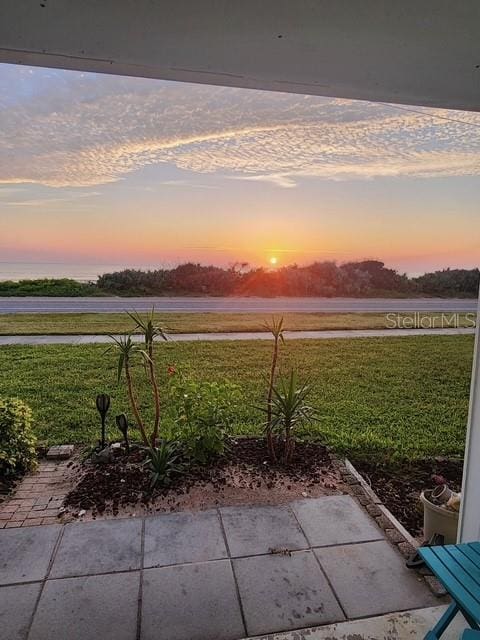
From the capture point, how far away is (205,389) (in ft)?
9.48

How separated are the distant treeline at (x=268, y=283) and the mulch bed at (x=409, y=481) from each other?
3528 millimetres

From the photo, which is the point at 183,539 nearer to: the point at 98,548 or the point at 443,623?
the point at 98,548

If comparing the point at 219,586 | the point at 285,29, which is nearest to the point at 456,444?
the point at 219,586

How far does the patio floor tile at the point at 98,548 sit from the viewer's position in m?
1.86

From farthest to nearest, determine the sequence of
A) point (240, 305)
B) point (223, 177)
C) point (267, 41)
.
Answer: point (240, 305)
point (223, 177)
point (267, 41)

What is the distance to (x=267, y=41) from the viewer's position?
50.5 inches

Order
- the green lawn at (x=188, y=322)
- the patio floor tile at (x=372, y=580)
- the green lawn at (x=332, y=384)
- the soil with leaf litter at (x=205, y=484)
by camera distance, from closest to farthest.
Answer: the patio floor tile at (x=372, y=580) < the soil with leaf litter at (x=205, y=484) < the green lawn at (x=332, y=384) < the green lawn at (x=188, y=322)

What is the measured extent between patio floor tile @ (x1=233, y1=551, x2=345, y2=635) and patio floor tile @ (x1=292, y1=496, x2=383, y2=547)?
165mm

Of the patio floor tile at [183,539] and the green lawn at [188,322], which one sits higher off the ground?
the green lawn at [188,322]

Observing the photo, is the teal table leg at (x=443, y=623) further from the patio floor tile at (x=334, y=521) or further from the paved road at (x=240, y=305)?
the paved road at (x=240, y=305)

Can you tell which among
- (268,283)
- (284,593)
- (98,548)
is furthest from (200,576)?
(268,283)

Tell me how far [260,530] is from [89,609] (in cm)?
86

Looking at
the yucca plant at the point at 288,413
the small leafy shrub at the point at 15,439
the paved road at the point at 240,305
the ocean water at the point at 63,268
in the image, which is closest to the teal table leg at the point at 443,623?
the yucca plant at the point at 288,413

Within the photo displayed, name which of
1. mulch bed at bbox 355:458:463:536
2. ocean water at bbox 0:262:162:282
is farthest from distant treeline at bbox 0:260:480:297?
mulch bed at bbox 355:458:463:536
